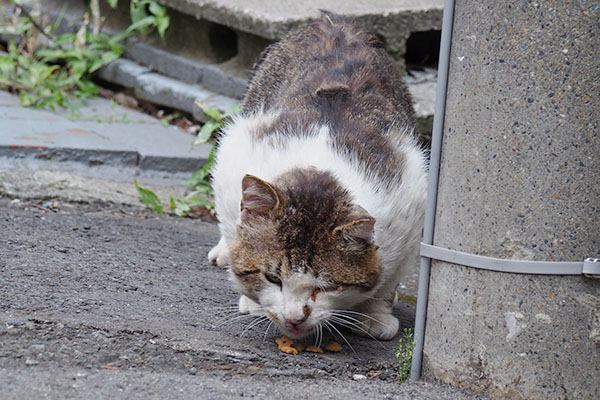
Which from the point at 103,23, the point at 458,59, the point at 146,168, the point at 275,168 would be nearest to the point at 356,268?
the point at 275,168

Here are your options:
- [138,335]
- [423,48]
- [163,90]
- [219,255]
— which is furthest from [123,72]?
[138,335]

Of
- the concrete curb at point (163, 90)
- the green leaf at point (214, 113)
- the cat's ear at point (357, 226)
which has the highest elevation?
the concrete curb at point (163, 90)

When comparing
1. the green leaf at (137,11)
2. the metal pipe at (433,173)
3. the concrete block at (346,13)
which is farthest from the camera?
the green leaf at (137,11)

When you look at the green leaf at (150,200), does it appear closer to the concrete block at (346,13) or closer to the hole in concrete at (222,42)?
the concrete block at (346,13)

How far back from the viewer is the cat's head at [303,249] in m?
2.76

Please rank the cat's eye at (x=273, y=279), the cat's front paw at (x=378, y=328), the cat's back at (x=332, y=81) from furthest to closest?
1. the cat's back at (x=332, y=81)
2. the cat's front paw at (x=378, y=328)
3. the cat's eye at (x=273, y=279)

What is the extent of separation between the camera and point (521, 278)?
2.48 metres

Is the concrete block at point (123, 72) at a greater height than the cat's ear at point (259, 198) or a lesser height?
greater

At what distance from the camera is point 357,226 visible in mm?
2721

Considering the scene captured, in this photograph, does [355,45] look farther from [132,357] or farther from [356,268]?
[132,357]

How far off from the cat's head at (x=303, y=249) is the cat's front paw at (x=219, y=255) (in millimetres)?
917

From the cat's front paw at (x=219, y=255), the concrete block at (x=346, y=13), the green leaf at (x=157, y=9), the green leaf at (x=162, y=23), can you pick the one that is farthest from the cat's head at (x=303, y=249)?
the green leaf at (x=157, y=9)

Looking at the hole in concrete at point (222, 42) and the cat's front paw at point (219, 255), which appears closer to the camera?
the cat's front paw at point (219, 255)

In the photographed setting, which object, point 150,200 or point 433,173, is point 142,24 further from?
point 433,173
